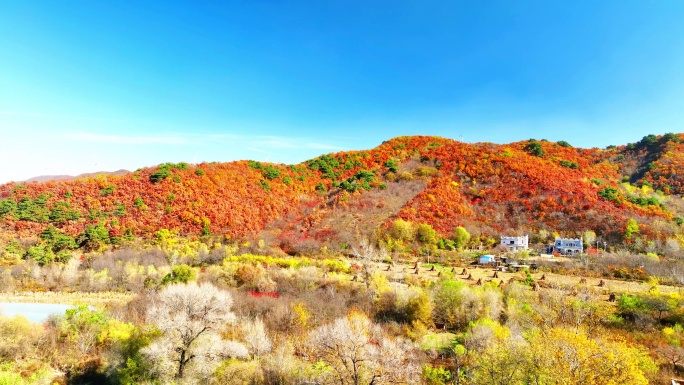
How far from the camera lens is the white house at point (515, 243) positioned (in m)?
45.7

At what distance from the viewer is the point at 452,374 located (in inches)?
716

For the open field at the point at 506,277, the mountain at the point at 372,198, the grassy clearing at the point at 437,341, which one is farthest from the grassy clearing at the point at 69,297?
the open field at the point at 506,277

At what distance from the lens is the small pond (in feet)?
81.6

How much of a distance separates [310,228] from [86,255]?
1107 inches

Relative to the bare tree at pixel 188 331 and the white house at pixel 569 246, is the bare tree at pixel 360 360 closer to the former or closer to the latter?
the bare tree at pixel 188 331

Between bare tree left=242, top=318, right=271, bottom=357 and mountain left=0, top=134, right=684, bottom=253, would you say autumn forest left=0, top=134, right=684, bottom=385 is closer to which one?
bare tree left=242, top=318, right=271, bottom=357

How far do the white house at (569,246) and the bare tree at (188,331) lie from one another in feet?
145

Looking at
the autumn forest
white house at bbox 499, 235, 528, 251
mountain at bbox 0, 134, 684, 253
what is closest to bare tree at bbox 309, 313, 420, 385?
the autumn forest

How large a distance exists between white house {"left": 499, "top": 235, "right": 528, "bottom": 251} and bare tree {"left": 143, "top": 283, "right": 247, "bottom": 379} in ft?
133

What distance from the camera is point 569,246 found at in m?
44.2

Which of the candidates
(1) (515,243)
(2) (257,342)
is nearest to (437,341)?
(2) (257,342)

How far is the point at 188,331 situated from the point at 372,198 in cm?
4624

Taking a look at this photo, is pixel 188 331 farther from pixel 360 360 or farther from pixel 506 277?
pixel 506 277

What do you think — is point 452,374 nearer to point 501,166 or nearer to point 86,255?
point 86,255
